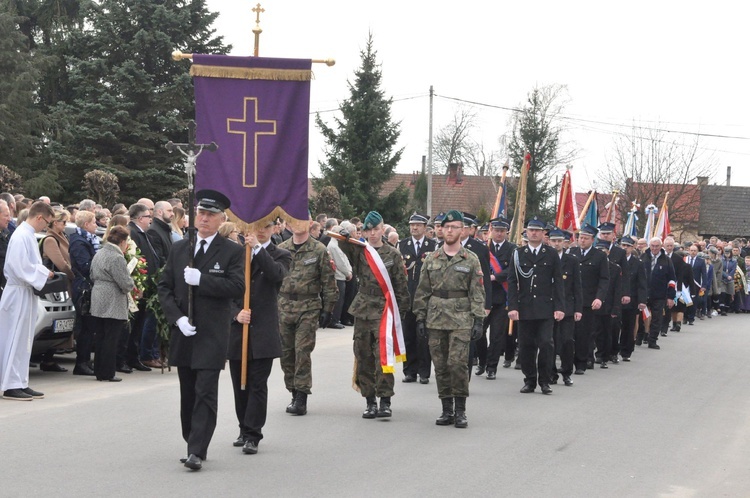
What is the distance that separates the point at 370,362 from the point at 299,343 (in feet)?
2.90

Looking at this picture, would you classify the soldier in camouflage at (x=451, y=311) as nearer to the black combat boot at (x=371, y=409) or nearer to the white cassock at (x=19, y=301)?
the black combat boot at (x=371, y=409)

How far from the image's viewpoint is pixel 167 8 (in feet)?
111

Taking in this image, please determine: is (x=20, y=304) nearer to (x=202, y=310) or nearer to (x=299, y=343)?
(x=299, y=343)

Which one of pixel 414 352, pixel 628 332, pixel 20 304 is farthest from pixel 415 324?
pixel 628 332

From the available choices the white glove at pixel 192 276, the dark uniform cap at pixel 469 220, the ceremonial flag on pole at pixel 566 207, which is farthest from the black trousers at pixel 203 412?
the ceremonial flag on pole at pixel 566 207

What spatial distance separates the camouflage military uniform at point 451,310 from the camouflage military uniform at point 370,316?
479 millimetres

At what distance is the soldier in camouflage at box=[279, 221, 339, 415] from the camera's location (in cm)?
997

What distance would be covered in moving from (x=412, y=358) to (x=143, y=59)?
915 inches

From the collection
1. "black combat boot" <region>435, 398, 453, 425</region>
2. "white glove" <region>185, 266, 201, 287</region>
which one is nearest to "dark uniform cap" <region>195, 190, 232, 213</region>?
"white glove" <region>185, 266, 201, 287</region>

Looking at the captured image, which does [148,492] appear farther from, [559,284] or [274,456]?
[559,284]

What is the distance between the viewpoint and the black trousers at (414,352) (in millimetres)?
13133

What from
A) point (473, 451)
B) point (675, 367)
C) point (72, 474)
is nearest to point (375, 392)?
point (473, 451)

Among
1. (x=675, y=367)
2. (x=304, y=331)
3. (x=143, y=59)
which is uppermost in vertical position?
(x=143, y=59)

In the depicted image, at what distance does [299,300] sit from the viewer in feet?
33.0
